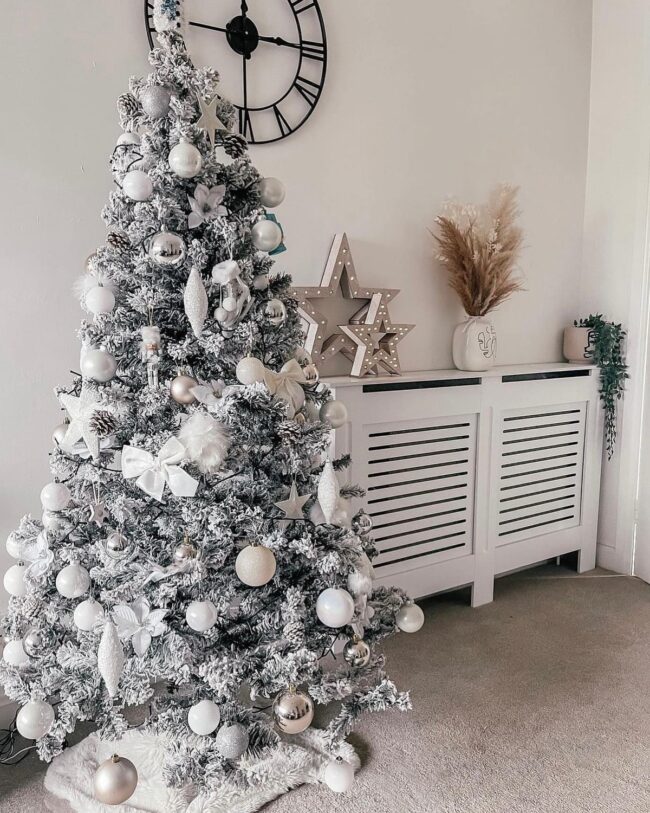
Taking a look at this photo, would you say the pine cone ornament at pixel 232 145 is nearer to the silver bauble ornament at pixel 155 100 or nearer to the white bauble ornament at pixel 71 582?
the silver bauble ornament at pixel 155 100

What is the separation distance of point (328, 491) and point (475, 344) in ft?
4.57

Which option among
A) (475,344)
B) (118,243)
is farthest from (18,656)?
(475,344)

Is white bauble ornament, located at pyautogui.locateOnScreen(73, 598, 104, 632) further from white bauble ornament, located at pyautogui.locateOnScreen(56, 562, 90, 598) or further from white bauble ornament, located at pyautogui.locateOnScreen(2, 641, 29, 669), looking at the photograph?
white bauble ornament, located at pyautogui.locateOnScreen(2, 641, 29, 669)

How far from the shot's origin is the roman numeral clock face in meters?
2.01

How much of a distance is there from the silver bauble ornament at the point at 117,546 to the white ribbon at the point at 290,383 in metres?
0.43

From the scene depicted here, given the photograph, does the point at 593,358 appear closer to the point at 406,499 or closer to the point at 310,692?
the point at 406,499

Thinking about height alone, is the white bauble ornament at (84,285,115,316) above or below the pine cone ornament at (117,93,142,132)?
below

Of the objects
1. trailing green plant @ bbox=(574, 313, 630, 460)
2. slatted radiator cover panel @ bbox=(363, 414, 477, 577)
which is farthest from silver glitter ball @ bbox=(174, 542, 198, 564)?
trailing green plant @ bbox=(574, 313, 630, 460)

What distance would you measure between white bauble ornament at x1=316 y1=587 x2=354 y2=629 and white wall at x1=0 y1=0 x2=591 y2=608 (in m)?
0.97

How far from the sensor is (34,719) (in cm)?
130

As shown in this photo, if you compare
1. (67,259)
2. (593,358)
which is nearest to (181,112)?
(67,259)

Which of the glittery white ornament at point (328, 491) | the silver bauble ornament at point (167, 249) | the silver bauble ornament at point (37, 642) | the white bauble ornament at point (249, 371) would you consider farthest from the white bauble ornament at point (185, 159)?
the silver bauble ornament at point (37, 642)

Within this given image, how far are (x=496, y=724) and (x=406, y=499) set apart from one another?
2.57ft

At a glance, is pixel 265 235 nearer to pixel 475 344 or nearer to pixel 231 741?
pixel 231 741
